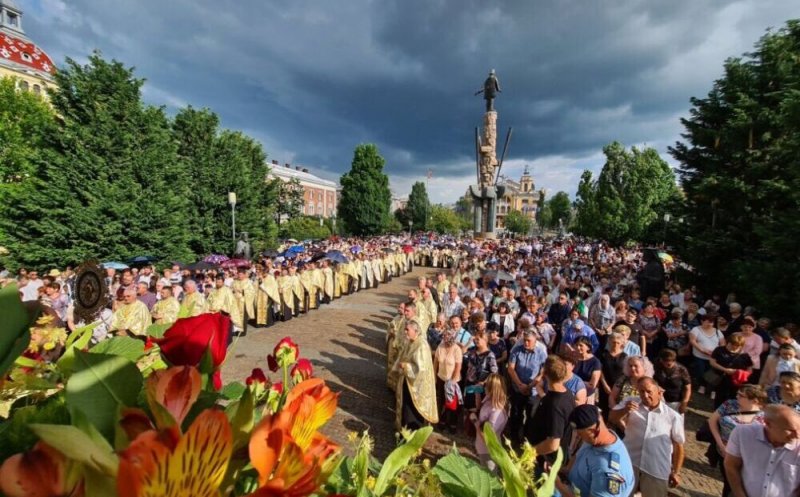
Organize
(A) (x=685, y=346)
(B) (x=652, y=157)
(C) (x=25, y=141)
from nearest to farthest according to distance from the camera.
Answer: (A) (x=685, y=346), (C) (x=25, y=141), (B) (x=652, y=157)

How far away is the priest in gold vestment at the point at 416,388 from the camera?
18.6 feet

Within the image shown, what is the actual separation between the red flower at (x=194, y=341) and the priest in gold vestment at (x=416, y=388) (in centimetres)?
515

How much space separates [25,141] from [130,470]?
99.8ft

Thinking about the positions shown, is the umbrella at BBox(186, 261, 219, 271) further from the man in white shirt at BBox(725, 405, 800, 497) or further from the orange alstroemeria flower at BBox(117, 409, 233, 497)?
the orange alstroemeria flower at BBox(117, 409, 233, 497)

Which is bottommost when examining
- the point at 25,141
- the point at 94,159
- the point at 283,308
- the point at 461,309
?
the point at 283,308

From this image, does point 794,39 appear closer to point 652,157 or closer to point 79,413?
point 79,413

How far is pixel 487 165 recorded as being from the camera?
1483 inches

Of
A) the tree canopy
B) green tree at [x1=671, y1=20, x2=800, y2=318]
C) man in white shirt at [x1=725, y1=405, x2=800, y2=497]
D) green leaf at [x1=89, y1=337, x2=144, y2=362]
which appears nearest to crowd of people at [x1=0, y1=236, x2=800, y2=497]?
man in white shirt at [x1=725, y1=405, x2=800, y2=497]

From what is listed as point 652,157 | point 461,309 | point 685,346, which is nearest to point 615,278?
point 685,346

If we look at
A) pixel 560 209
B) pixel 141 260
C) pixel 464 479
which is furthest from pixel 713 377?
pixel 560 209

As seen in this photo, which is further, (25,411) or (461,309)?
(461,309)

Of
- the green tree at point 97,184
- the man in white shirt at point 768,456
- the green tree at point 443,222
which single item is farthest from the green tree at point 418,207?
the man in white shirt at point 768,456

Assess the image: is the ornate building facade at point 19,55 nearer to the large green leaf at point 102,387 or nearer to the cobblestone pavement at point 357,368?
the cobblestone pavement at point 357,368

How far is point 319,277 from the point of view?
47.0ft
